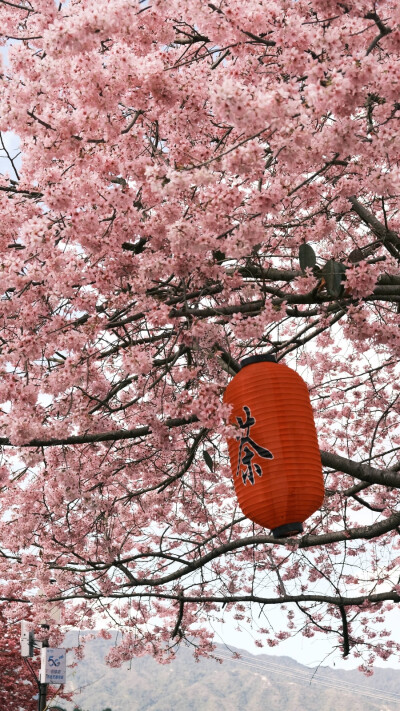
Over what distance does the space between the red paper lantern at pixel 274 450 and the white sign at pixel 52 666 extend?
954 cm

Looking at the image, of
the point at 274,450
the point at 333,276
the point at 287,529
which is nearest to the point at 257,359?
the point at 274,450

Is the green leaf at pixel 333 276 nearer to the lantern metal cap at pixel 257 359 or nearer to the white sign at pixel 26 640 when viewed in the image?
the lantern metal cap at pixel 257 359

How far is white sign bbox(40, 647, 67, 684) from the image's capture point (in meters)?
12.0

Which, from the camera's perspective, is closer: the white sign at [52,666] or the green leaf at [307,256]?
the green leaf at [307,256]

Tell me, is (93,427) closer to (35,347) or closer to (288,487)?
(35,347)

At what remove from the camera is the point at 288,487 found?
377 centimetres

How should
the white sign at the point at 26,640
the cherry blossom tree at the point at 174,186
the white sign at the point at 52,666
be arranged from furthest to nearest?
the white sign at the point at 26,640 → the white sign at the point at 52,666 → the cherry blossom tree at the point at 174,186

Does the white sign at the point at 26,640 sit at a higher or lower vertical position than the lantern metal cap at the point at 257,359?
lower

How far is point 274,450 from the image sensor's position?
3.79 meters

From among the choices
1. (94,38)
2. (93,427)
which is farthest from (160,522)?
(94,38)

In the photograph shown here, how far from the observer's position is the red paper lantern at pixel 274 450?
379cm

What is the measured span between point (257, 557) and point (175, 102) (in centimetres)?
627

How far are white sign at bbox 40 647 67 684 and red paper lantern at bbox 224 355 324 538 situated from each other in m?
9.54

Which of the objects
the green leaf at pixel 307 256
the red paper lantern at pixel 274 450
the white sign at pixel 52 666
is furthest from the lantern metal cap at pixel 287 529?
the white sign at pixel 52 666
